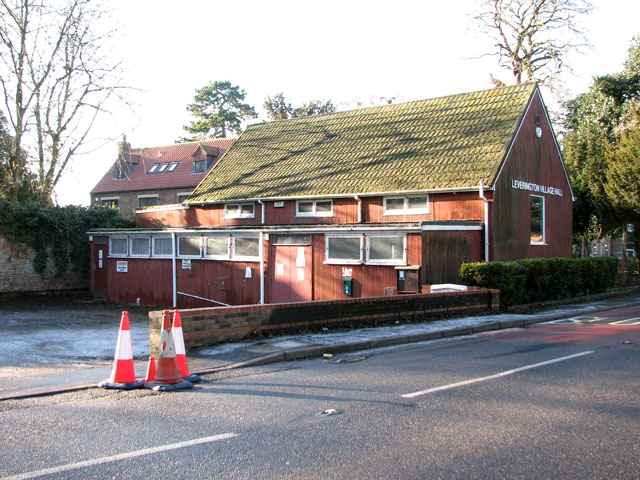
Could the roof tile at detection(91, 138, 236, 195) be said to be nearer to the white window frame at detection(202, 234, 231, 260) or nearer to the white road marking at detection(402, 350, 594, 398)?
the white window frame at detection(202, 234, 231, 260)

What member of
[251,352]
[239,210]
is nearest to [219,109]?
[239,210]

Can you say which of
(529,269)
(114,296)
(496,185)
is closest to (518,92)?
(496,185)

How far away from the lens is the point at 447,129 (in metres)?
23.7

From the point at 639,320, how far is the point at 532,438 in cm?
1200

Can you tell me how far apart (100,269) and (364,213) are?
1181cm

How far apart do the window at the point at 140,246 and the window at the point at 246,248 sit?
4719mm

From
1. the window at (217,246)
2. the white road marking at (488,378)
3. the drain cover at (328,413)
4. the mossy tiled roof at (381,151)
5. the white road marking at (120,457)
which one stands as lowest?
the white road marking at (120,457)

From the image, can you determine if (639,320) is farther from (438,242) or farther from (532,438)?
(532,438)

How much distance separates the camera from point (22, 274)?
24.5m

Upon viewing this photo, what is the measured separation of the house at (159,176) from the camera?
45969 mm

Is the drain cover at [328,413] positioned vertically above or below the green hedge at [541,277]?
below

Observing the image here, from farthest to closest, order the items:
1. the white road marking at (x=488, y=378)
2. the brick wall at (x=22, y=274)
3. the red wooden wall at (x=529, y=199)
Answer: the brick wall at (x=22, y=274), the red wooden wall at (x=529, y=199), the white road marking at (x=488, y=378)

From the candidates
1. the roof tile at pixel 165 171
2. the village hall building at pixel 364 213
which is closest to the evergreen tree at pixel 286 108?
the roof tile at pixel 165 171

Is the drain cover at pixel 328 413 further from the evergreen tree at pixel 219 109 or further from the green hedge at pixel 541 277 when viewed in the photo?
the evergreen tree at pixel 219 109
